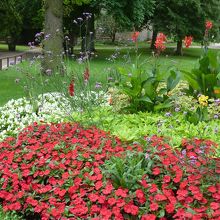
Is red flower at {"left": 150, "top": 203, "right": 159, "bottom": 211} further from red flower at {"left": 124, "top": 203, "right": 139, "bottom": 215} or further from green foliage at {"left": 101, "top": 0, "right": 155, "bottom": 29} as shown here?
green foliage at {"left": 101, "top": 0, "right": 155, "bottom": 29}

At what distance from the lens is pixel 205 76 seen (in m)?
6.45

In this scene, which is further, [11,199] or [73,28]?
[73,28]

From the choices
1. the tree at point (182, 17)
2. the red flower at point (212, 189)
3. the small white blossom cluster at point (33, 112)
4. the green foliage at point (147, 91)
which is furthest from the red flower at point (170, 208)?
the tree at point (182, 17)

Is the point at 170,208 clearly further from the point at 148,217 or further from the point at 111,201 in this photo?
the point at 111,201

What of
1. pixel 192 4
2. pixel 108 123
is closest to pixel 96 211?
pixel 108 123

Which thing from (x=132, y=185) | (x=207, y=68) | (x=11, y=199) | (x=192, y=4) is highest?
(x=192, y=4)

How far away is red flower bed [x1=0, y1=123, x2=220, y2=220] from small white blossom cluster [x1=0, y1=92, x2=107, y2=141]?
1.29 m

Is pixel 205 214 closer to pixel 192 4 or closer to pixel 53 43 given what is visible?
pixel 53 43

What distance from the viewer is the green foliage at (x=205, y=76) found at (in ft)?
21.2

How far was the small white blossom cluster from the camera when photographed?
6.41 m

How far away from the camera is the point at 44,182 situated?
441cm

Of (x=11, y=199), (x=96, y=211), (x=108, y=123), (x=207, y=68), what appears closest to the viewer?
(x=96, y=211)

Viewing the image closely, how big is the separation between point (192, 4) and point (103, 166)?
85.0 ft

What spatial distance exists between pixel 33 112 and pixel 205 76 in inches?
104
